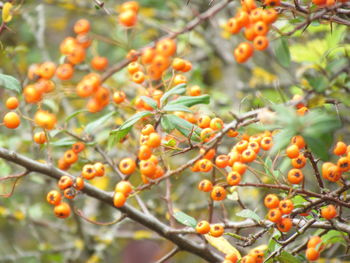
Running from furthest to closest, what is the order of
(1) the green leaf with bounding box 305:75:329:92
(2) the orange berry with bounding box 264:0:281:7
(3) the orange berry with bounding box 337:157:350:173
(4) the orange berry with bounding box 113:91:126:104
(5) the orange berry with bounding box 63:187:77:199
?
(4) the orange berry with bounding box 113:91:126:104, (5) the orange berry with bounding box 63:187:77:199, (3) the orange berry with bounding box 337:157:350:173, (2) the orange berry with bounding box 264:0:281:7, (1) the green leaf with bounding box 305:75:329:92

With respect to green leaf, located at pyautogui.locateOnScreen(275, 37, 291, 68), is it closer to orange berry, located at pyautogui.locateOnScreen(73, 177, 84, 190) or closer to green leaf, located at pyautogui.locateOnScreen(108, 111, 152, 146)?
green leaf, located at pyautogui.locateOnScreen(108, 111, 152, 146)

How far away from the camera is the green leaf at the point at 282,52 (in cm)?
151

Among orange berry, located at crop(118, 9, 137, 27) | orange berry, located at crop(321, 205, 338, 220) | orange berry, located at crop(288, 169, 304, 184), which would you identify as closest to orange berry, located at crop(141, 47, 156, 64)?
orange berry, located at crop(118, 9, 137, 27)

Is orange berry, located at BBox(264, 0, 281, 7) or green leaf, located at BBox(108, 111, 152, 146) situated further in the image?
green leaf, located at BBox(108, 111, 152, 146)

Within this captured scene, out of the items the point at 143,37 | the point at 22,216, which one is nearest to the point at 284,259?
the point at 22,216

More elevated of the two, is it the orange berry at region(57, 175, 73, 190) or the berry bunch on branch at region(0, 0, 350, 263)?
the berry bunch on branch at region(0, 0, 350, 263)

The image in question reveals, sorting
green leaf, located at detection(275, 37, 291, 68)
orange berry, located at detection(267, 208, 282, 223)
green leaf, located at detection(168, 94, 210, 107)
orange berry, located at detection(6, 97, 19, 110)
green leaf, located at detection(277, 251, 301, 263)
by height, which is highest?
green leaf, located at detection(275, 37, 291, 68)

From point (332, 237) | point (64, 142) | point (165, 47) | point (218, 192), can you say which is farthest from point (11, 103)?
point (332, 237)

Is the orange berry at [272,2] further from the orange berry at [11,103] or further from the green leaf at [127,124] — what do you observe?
the orange berry at [11,103]

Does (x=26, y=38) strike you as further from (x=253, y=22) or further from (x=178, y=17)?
(x=253, y=22)

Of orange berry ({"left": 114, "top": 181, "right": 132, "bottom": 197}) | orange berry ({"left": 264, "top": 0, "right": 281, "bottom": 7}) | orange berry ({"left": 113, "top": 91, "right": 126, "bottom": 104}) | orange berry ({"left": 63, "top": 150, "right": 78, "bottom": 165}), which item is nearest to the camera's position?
orange berry ({"left": 264, "top": 0, "right": 281, "bottom": 7})

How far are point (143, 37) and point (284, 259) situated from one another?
3262 millimetres

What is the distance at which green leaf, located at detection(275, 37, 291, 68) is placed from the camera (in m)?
1.51

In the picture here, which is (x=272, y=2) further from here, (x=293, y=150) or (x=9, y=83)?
(x=9, y=83)
